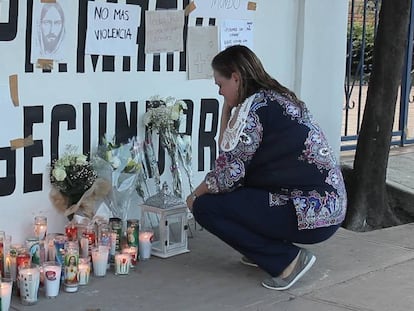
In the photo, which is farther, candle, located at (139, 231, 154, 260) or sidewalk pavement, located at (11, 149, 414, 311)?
candle, located at (139, 231, 154, 260)

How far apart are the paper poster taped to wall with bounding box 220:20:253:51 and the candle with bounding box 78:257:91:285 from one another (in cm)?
227

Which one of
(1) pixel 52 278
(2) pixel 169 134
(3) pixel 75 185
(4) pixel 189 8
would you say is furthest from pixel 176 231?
(4) pixel 189 8

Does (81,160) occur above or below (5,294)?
above

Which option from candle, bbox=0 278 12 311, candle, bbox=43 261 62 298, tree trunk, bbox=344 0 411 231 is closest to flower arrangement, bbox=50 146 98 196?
candle, bbox=43 261 62 298

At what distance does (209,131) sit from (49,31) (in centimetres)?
169

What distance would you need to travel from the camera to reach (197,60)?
588 centimetres

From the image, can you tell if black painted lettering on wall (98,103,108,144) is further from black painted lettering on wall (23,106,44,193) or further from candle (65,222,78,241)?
candle (65,222,78,241)

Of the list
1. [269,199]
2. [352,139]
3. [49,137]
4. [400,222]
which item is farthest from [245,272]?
[352,139]

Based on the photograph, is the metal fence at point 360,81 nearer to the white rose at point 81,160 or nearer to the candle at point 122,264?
the white rose at point 81,160

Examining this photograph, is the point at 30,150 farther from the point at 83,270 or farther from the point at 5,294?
the point at 5,294

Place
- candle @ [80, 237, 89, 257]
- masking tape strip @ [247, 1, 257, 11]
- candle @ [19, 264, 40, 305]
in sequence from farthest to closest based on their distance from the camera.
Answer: masking tape strip @ [247, 1, 257, 11] → candle @ [80, 237, 89, 257] → candle @ [19, 264, 40, 305]

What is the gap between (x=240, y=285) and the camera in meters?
4.64

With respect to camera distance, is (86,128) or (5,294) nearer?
(5,294)

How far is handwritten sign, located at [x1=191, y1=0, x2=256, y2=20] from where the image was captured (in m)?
5.87
